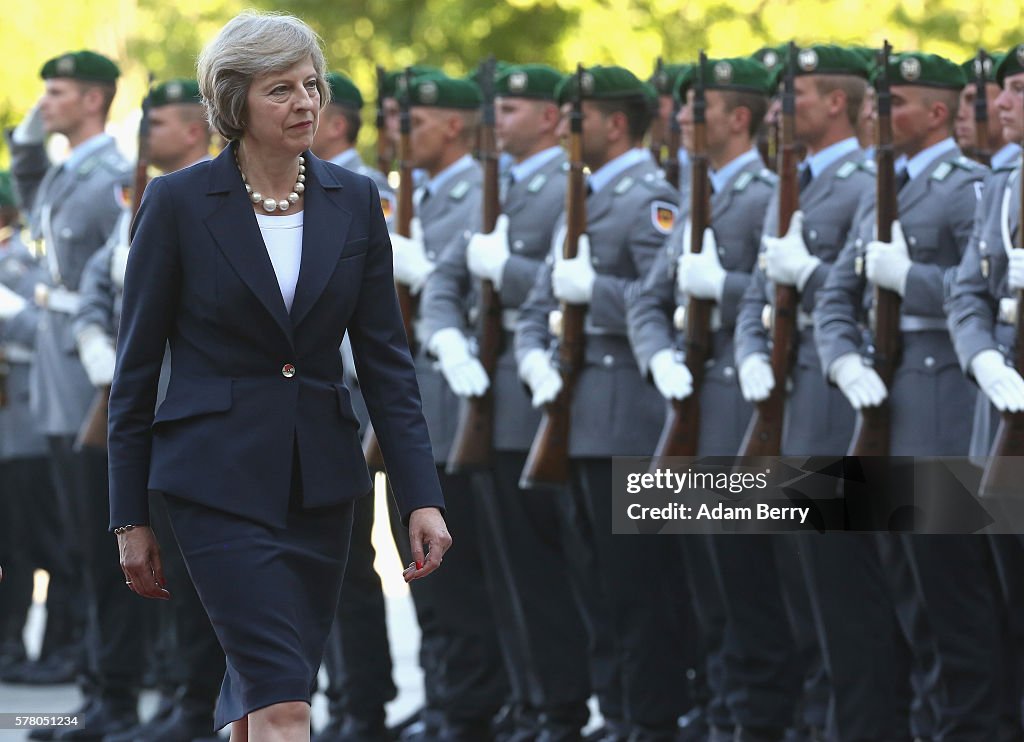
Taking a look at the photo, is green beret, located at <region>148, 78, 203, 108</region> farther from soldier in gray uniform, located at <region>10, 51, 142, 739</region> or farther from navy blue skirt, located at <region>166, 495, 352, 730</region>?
navy blue skirt, located at <region>166, 495, 352, 730</region>

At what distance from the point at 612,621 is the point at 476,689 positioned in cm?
71

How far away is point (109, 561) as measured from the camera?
27.9 ft

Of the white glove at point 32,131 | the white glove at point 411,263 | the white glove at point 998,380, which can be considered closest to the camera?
the white glove at point 998,380

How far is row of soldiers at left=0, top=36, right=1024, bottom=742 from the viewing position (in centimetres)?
657

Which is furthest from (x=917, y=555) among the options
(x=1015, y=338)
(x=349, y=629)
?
(x=349, y=629)

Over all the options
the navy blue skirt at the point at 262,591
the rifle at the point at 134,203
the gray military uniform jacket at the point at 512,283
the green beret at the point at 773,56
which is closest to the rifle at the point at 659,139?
the green beret at the point at 773,56

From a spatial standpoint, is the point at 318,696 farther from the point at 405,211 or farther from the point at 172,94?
the point at 172,94

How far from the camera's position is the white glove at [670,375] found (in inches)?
280

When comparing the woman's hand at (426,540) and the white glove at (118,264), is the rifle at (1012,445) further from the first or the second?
the white glove at (118,264)

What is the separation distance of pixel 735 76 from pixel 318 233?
10.3 feet

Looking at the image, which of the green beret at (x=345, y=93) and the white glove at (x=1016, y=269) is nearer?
the white glove at (x=1016, y=269)

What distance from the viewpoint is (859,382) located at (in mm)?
6574

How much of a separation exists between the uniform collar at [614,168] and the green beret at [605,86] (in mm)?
194

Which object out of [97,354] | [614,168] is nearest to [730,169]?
[614,168]
